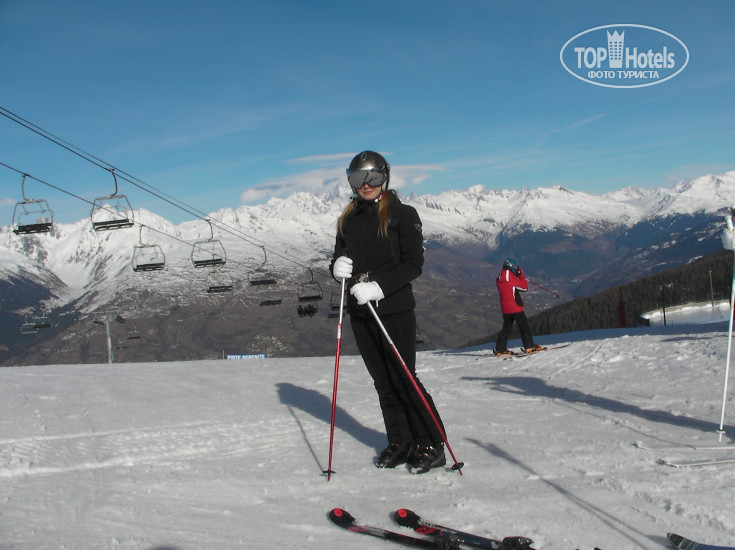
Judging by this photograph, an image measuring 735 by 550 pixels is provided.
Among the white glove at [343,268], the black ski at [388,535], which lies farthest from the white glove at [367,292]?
the black ski at [388,535]

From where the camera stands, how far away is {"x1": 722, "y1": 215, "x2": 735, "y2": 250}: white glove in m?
5.57

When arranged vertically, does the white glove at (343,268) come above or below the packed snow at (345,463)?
above

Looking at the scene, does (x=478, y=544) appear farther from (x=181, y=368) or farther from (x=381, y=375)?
(x=181, y=368)

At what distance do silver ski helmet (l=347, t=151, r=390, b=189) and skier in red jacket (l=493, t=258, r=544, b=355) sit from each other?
→ 864 cm

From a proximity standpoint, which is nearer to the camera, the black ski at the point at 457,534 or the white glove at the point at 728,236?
the black ski at the point at 457,534

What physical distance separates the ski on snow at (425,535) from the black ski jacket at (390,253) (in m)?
1.79

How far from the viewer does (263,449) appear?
5750 millimetres

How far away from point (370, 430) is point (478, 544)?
10.5 feet

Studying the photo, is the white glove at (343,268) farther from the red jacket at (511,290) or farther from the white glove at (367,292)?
the red jacket at (511,290)

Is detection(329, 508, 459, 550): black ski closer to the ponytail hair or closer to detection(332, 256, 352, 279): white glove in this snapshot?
A: detection(332, 256, 352, 279): white glove

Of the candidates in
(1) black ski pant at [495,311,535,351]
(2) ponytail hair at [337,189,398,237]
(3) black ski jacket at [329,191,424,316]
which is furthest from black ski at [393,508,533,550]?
(1) black ski pant at [495,311,535,351]

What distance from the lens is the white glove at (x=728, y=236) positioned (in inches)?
219

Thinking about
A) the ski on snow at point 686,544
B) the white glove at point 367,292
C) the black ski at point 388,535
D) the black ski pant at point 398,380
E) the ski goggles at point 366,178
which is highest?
the ski goggles at point 366,178

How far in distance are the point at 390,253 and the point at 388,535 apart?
2352 millimetres
